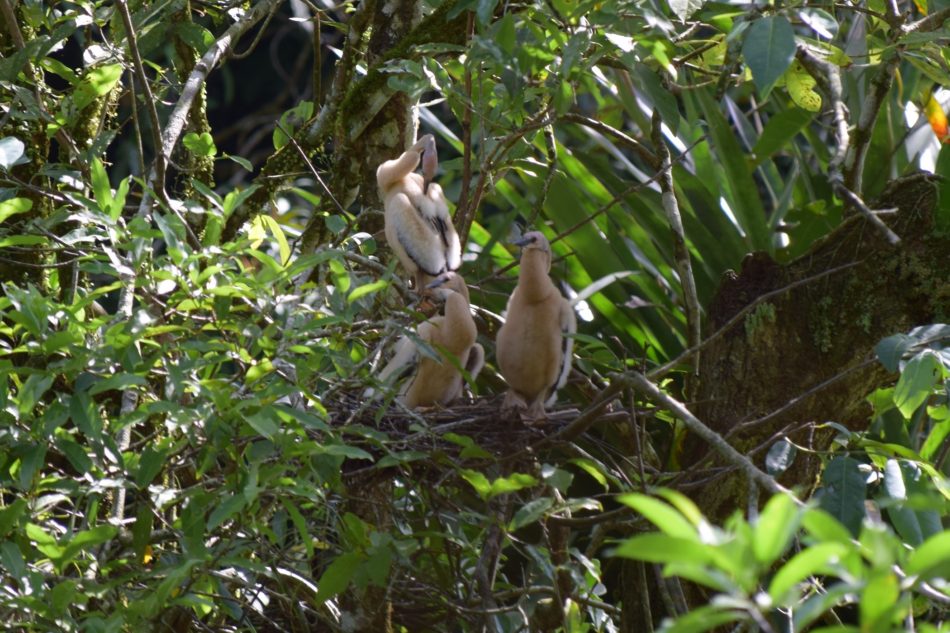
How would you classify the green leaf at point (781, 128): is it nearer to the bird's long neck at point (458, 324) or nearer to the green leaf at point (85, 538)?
the bird's long neck at point (458, 324)

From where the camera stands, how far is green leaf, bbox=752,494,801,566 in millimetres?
981

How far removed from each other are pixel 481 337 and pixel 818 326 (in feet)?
4.52

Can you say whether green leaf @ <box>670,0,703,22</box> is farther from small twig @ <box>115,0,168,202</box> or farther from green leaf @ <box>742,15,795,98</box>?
small twig @ <box>115,0,168,202</box>

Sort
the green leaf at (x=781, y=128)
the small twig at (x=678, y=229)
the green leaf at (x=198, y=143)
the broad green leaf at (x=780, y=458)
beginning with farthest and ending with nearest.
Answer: the green leaf at (x=781, y=128), the small twig at (x=678, y=229), the green leaf at (x=198, y=143), the broad green leaf at (x=780, y=458)

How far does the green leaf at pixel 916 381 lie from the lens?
6.97ft

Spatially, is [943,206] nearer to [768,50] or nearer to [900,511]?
[900,511]

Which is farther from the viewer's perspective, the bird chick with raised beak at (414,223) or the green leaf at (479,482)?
the bird chick with raised beak at (414,223)

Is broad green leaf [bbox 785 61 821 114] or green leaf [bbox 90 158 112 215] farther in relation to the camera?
broad green leaf [bbox 785 61 821 114]

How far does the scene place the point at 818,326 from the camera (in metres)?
3.31

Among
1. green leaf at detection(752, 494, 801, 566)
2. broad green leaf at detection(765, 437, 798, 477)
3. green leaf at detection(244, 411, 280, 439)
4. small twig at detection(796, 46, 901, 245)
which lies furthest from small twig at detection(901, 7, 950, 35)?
green leaf at detection(752, 494, 801, 566)

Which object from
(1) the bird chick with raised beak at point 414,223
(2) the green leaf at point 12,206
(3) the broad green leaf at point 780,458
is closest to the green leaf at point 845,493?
(3) the broad green leaf at point 780,458

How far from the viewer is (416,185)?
376 centimetres

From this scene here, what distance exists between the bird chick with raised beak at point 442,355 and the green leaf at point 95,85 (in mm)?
983

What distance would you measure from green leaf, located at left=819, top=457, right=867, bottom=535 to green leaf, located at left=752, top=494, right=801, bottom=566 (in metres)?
1.04
